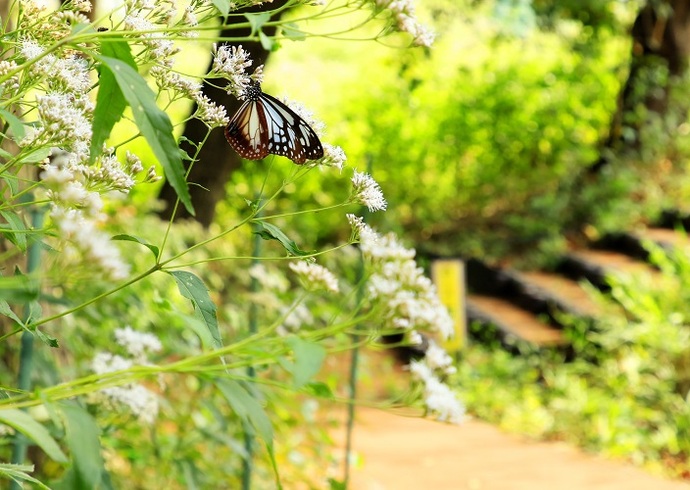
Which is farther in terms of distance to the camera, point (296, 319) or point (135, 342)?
point (296, 319)

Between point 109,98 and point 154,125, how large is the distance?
7 centimetres

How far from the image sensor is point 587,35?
22.1 ft

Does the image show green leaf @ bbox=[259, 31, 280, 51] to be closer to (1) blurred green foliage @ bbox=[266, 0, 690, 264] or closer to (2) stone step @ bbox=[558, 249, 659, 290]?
(2) stone step @ bbox=[558, 249, 659, 290]

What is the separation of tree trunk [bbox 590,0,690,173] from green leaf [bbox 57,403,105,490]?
24.0 ft

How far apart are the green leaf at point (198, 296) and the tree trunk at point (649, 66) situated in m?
7.08

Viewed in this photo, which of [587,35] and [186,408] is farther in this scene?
[587,35]

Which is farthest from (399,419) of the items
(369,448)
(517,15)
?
(517,15)

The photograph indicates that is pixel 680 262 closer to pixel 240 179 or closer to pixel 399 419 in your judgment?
pixel 399 419

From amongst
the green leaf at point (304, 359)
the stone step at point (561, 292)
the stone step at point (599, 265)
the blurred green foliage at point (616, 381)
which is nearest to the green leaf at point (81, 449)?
the green leaf at point (304, 359)

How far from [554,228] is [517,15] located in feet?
5.47

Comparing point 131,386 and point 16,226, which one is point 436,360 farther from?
point 131,386

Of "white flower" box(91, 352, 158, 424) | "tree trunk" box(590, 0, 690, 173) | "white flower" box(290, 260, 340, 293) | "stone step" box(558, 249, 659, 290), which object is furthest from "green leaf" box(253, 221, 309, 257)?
"tree trunk" box(590, 0, 690, 173)

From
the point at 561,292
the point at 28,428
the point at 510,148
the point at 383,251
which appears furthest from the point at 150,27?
the point at 510,148

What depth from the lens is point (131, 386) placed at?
1430 millimetres
